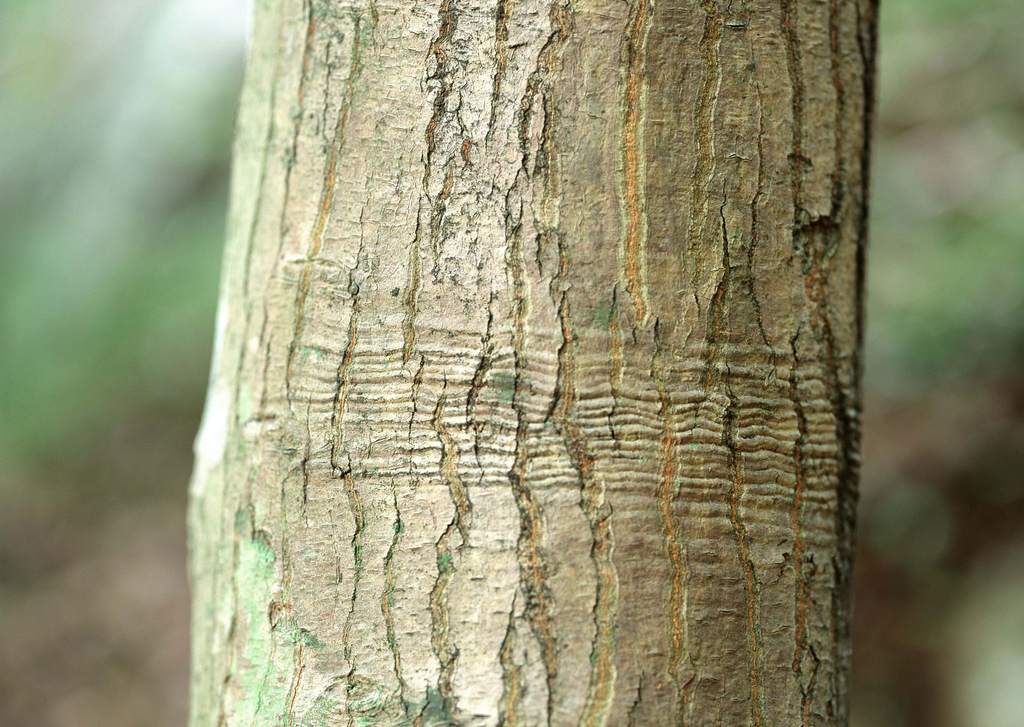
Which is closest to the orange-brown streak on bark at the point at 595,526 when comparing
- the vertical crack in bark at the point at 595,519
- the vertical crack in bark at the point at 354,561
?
the vertical crack in bark at the point at 595,519

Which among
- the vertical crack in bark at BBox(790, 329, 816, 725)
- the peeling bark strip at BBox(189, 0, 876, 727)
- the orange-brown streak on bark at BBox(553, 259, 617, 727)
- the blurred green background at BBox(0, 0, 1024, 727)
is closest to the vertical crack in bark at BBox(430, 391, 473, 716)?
the peeling bark strip at BBox(189, 0, 876, 727)

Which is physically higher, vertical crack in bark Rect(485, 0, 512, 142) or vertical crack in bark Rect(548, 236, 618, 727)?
vertical crack in bark Rect(485, 0, 512, 142)

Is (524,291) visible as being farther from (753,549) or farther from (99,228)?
(99,228)

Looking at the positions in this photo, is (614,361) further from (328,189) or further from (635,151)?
(328,189)

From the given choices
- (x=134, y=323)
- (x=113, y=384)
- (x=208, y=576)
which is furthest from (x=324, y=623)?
(x=113, y=384)

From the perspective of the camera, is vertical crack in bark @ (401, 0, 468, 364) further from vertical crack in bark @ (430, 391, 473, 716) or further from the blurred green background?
the blurred green background

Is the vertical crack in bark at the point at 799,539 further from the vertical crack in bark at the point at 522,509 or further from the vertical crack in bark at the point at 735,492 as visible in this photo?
the vertical crack in bark at the point at 522,509
